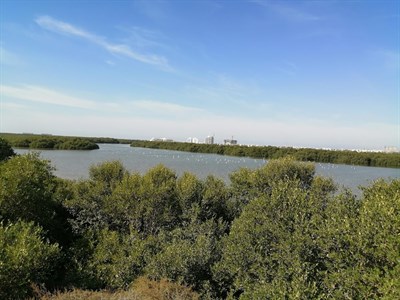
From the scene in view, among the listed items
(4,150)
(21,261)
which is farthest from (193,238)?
(4,150)

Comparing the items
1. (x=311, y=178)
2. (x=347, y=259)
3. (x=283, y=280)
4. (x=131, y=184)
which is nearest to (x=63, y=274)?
(x=131, y=184)

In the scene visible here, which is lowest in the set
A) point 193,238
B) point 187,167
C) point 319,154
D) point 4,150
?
point 193,238

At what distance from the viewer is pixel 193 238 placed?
16859 millimetres

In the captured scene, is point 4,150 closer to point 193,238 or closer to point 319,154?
point 193,238

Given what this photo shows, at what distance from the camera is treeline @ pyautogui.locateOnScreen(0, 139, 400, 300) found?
10227 mm

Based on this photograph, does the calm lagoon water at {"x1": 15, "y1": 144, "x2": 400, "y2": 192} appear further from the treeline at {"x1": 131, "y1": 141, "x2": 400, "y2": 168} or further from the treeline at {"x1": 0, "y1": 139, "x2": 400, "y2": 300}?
the treeline at {"x1": 131, "y1": 141, "x2": 400, "y2": 168}

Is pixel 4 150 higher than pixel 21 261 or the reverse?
higher

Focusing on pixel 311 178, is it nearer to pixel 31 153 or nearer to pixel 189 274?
pixel 189 274

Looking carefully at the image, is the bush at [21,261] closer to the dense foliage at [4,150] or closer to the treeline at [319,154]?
the dense foliage at [4,150]

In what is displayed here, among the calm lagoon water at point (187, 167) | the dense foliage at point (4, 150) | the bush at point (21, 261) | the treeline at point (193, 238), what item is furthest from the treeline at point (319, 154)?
the bush at point (21, 261)

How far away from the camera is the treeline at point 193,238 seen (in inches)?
403

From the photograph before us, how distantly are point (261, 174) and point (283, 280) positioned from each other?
11781 mm

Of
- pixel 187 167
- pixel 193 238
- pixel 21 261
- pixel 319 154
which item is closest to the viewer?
pixel 21 261

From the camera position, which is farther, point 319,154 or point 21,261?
point 319,154
